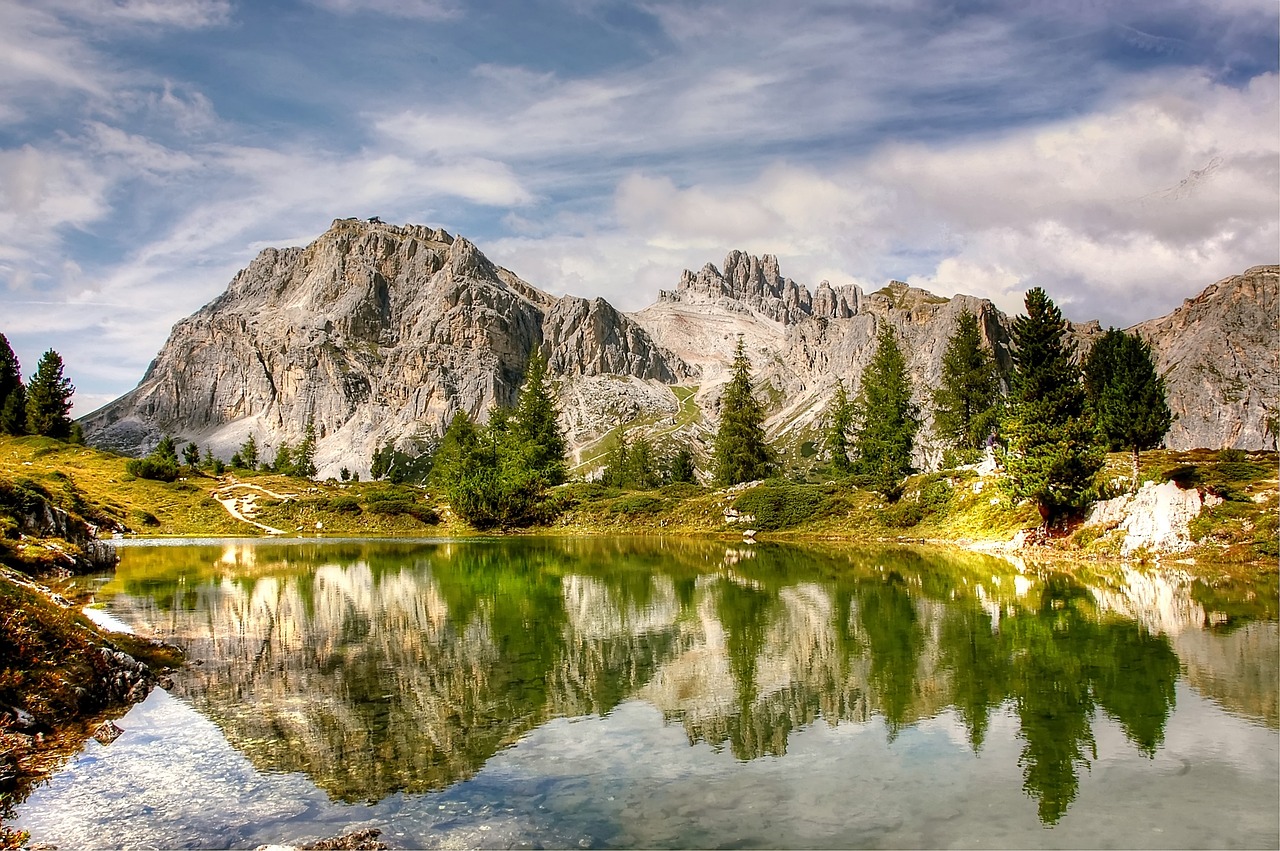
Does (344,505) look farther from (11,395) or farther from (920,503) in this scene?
(920,503)

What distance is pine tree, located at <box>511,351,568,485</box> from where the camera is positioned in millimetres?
103000

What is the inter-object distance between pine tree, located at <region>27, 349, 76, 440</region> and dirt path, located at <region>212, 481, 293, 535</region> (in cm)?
2932

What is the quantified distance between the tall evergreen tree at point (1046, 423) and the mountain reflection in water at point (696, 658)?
10.1m

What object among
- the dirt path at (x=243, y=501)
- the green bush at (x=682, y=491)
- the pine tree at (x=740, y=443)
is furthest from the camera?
the pine tree at (x=740, y=443)

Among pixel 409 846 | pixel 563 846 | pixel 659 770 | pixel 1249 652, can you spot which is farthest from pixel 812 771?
pixel 1249 652

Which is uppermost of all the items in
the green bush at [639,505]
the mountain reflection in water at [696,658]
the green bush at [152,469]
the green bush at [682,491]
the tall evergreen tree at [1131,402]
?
the tall evergreen tree at [1131,402]

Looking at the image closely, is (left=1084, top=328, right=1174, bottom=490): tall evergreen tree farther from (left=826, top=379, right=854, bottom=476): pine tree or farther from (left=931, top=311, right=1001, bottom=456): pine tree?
(left=826, top=379, right=854, bottom=476): pine tree

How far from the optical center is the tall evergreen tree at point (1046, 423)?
4669 cm

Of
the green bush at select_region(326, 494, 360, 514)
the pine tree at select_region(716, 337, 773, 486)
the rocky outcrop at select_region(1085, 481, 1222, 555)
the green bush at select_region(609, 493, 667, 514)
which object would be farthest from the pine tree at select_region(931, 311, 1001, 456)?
the green bush at select_region(326, 494, 360, 514)

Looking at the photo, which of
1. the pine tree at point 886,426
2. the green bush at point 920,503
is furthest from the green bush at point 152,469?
the green bush at point 920,503

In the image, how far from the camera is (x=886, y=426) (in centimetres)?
8019

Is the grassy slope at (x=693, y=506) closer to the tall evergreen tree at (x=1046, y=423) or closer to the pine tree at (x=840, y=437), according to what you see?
the tall evergreen tree at (x=1046, y=423)

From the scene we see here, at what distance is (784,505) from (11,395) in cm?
10536

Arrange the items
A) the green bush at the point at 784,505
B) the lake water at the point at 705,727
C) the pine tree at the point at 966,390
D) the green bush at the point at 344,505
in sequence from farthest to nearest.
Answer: the green bush at the point at 344,505, the pine tree at the point at 966,390, the green bush at the point at 784,505, the lake water at the point at 705,727
